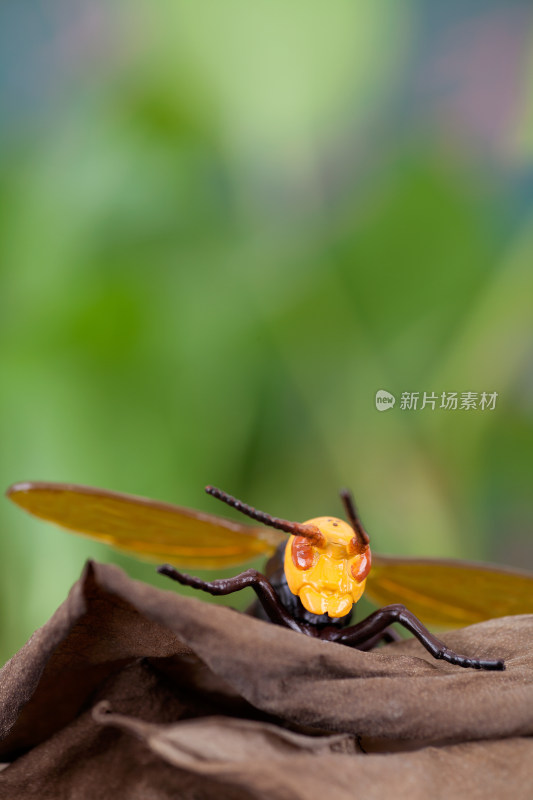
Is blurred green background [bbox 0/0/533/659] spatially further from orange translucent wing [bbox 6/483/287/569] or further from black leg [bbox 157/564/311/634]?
black leg [bbox 157/564/311/634]

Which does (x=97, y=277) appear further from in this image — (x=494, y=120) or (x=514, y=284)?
(x=494, y=120)

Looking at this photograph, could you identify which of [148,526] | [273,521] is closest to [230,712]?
[273,521]

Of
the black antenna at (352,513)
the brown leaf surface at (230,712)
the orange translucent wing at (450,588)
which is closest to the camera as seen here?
the brown leaf surface at (230,712)

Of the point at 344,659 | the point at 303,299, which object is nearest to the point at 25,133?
the point at 303,299

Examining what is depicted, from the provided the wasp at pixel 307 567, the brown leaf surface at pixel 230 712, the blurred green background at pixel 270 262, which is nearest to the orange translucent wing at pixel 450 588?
the wasp at pixel 307 567

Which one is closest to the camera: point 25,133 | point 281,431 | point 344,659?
point 344,659

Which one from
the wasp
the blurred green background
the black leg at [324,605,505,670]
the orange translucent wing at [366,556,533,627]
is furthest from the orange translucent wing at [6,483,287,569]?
the blurred green background

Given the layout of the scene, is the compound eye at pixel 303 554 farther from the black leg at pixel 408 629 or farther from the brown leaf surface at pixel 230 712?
the brown leaf surface at pixel 230 712
